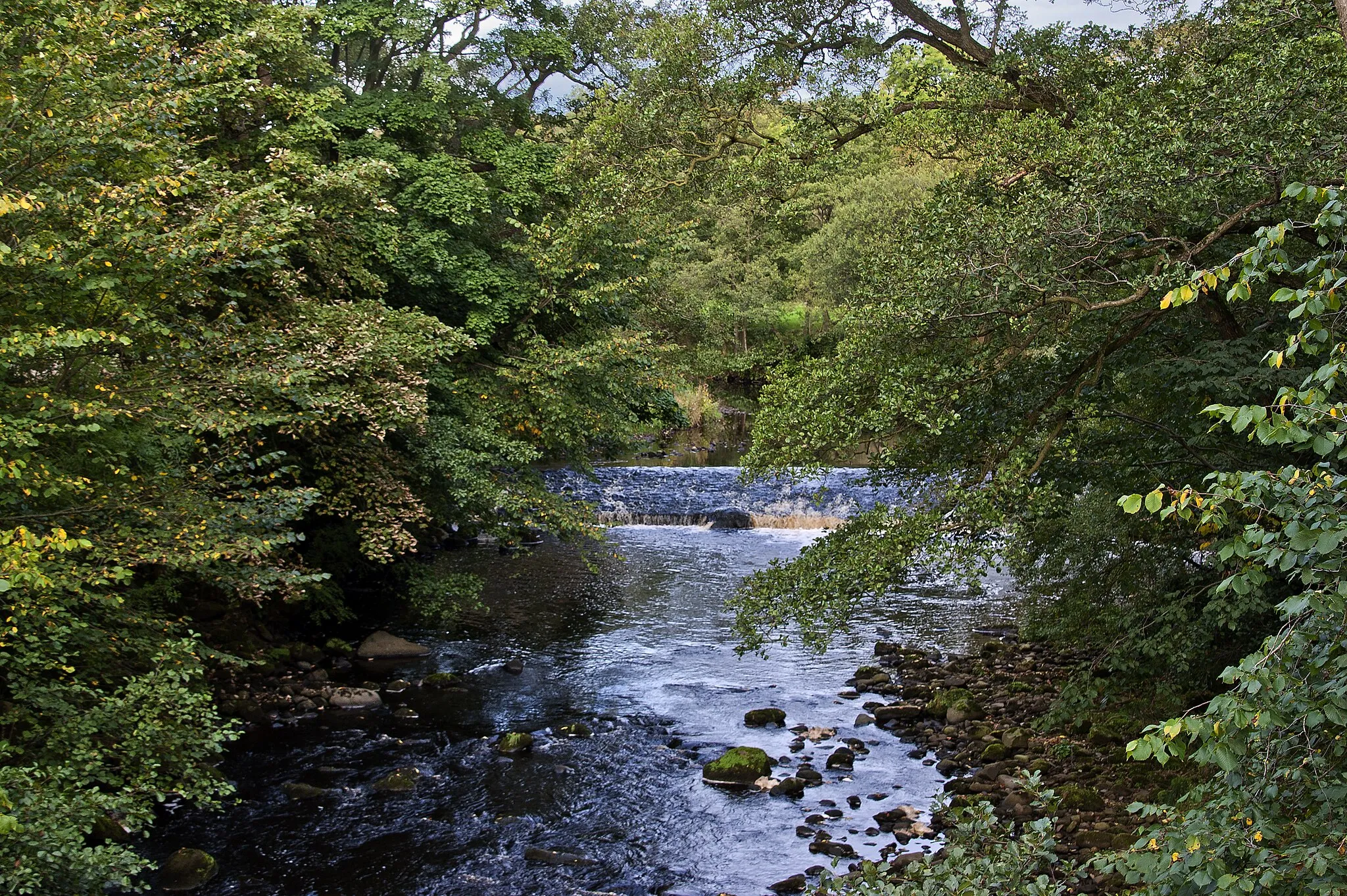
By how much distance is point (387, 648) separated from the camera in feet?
52.3

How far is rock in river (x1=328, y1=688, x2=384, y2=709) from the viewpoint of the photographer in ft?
44.6

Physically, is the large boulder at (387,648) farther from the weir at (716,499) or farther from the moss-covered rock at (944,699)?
the weir at (716,499)

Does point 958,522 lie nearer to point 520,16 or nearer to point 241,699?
point 241,699

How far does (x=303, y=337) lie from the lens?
10.9 m

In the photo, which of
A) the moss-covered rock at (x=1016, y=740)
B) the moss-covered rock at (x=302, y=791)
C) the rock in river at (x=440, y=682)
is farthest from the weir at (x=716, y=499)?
the moss-covered rock at (x=302, y=791)

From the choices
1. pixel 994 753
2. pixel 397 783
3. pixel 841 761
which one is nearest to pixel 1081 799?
pixel 994 753

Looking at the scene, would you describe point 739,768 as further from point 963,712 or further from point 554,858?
point 963,712

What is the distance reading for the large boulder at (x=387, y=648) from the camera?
15789mm

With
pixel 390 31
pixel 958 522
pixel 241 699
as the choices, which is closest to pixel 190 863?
pixel 241 699

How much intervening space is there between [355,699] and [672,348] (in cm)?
737

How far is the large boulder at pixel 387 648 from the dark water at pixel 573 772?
0.38 meters

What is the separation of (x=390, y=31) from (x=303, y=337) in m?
7.38

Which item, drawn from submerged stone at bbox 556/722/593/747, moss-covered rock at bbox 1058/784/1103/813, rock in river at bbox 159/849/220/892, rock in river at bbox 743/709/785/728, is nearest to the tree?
moss-covered rock at bbox 1058/784/1103/813

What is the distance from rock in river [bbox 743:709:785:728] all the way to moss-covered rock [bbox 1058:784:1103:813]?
4040 millimetres
